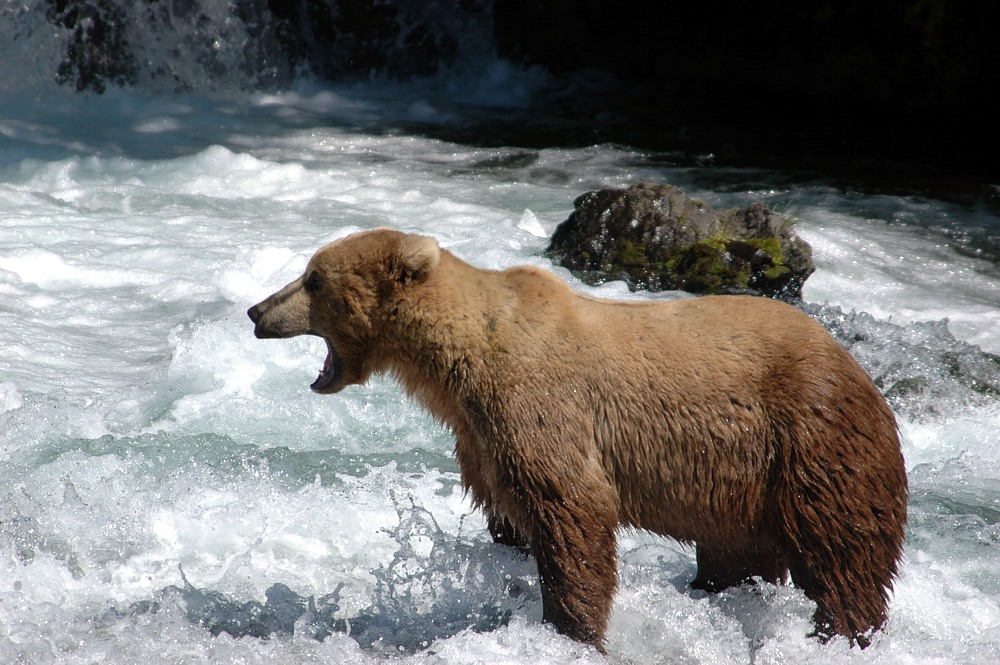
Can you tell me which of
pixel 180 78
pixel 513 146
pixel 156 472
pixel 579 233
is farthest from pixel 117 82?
pixel 156 472

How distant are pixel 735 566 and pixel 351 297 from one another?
1.98m

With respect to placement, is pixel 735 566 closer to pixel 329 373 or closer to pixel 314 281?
pixel 329 373

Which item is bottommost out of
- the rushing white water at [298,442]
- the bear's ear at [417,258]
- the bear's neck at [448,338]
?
the rushing white water at [298,442]

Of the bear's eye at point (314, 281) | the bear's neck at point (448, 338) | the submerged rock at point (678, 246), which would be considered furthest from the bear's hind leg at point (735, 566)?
the submerged rock at point (678, 246)

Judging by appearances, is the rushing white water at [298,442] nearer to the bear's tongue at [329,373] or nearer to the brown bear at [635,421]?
the brown bear at [635,421]

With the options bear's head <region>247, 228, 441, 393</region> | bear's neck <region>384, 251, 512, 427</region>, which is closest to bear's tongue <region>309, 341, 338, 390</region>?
bear's head <region>247, 228, 441, 393</region>

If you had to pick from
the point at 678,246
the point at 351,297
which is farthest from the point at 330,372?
the point at 678,246

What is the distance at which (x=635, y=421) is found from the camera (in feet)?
13.2

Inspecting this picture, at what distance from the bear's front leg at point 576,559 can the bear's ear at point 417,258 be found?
3.28 feet

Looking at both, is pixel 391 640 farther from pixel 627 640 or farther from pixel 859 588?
pixel 859 588

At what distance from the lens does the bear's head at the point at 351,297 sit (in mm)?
4117

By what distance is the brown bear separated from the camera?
154 inches

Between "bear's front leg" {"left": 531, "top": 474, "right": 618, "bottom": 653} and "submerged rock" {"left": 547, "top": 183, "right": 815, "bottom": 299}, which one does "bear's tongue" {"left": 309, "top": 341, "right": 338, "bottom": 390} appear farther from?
"submerged rock" {"left": 547, "top": 183, "right": 815, "bottom": 299}

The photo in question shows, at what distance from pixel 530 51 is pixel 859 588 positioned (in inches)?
625
